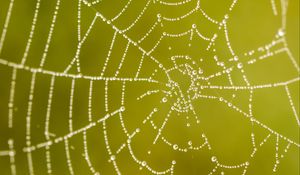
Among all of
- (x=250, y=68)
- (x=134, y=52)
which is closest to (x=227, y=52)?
(x=250, y=68)

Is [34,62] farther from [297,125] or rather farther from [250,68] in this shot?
[297,125]

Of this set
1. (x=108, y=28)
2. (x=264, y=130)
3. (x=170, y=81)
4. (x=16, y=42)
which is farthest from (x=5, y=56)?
(x=264, y=130)

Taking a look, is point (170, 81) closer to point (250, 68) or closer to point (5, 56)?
point (250, 68)

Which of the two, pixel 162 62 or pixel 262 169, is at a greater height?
pixel 162 62

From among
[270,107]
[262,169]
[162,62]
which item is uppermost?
[162,62]

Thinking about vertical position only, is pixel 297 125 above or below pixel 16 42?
below
